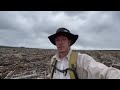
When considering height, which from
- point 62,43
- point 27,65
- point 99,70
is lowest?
point 27,65

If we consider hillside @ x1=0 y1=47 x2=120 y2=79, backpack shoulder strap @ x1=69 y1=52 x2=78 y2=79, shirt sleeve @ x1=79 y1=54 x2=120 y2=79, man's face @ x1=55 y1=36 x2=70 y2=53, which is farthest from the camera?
hillside @ x1=0 y1=47 x2=120 y2=79

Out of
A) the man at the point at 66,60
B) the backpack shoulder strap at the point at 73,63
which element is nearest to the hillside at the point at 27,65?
the man at the point at 66,60

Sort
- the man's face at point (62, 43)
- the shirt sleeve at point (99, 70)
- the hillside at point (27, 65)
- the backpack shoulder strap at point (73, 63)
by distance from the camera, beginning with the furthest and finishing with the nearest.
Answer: the hillside at point (27, 65)
the man's face at point (62, 43)
the backpack shoulder strap at point (73, 63)
the shirt sleeve at point (99, 70)

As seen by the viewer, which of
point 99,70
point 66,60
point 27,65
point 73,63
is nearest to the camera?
point 99,70

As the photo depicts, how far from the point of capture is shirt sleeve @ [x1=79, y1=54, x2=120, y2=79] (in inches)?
50.7

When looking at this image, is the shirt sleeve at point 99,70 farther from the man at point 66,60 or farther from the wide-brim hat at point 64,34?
the wide-brim hat at point 64,34

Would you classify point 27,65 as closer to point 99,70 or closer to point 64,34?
point 64,34

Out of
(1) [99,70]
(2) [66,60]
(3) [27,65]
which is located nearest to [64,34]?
(2) [66,60]

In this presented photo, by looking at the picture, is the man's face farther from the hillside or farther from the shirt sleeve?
the hillside

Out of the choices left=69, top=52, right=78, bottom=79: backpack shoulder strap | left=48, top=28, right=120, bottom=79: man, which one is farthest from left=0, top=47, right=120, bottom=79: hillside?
left=69, top=52, right=78, bottom=79: backpack shoulder strap

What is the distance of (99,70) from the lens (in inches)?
62.1

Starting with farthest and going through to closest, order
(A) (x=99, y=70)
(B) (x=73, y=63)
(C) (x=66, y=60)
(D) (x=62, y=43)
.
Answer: (C) (x=66, y=60)
(D) (x=62, y=43)
(B) (x=73, y=63)
(A) (x=99, y=70)

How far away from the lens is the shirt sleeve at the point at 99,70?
1288mm
